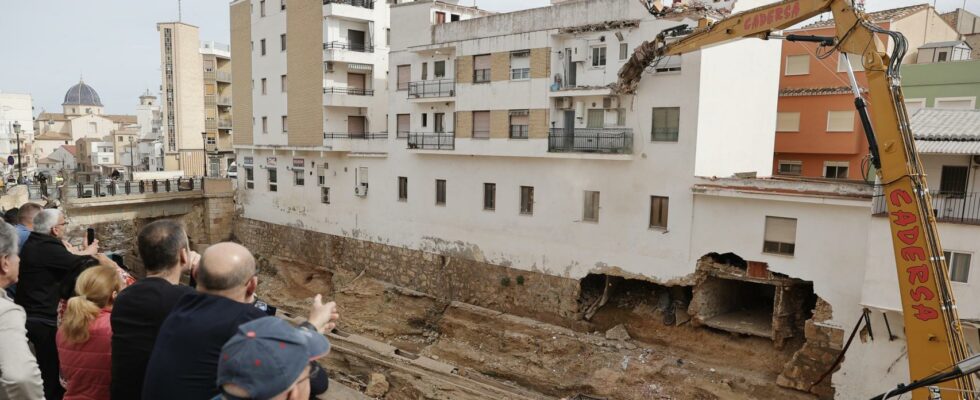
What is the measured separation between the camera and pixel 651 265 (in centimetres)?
1822

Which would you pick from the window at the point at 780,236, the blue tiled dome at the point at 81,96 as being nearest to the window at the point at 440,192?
the window at the point at 780,236

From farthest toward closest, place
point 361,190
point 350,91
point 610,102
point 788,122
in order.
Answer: point 350,91, point 361,190, point 788,122, point 610,102

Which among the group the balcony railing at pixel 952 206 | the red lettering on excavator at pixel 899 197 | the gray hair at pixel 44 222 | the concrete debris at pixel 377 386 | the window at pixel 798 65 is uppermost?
the window at pixel 798 65

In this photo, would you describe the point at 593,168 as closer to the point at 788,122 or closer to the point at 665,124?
the point at 665,124

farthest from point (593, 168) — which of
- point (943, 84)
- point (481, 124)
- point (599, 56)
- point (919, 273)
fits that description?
point (943, 84)

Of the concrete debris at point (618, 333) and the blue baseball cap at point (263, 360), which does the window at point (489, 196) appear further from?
the blue baseball cap at point (263, 360)

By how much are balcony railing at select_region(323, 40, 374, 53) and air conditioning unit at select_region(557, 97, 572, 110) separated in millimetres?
11329

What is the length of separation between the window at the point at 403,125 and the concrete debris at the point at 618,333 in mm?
11358

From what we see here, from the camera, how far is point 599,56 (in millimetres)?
19250

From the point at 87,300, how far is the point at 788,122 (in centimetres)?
2527

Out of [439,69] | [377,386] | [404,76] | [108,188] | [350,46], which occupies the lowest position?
[377,386]

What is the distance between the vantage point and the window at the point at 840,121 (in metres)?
22.7

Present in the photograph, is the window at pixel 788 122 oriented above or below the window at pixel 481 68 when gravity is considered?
below

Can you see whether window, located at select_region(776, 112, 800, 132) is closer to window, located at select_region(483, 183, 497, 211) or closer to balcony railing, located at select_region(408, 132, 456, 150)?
window, located at select_region(483, 183, 497, 211)
